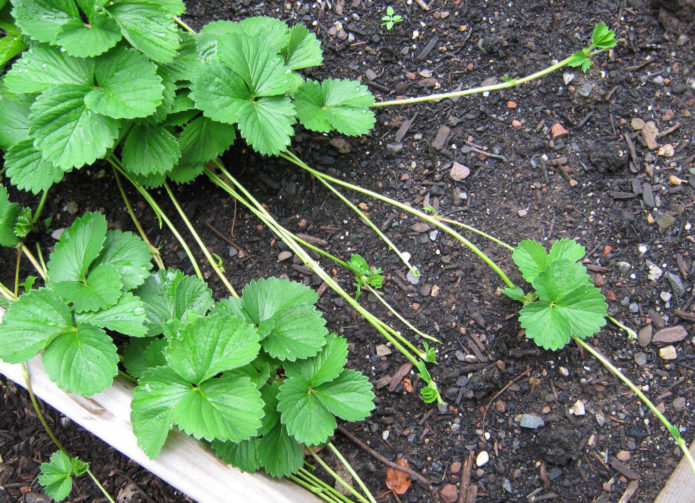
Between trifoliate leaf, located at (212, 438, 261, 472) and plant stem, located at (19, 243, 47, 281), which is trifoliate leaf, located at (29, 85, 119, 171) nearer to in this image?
plant stem, located at (19, 243, 47, 281)

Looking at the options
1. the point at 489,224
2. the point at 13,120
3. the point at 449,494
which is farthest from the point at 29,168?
the point at 449,494

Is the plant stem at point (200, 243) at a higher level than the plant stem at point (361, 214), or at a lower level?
lower

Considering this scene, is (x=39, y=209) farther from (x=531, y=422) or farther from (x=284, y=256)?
(x=531, y=422)

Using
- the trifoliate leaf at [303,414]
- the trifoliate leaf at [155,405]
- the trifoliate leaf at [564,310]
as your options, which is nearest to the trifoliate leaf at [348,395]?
the trifoliate leaf at [303,414]

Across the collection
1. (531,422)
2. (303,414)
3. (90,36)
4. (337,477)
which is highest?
(90,36)

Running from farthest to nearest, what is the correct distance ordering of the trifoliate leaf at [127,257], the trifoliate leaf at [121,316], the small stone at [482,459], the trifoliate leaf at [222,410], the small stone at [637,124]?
1. the small stone at [637,124]
2. the small stone at [482,459]
3. the trifoliate leaf at [127,257]
4. the trifoliate leaf at [121,316]
5. the trifoliate leaf at [222,410]

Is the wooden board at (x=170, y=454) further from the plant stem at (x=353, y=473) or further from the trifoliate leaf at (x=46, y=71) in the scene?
the trifoliate leaf at (x=46, y=71)
